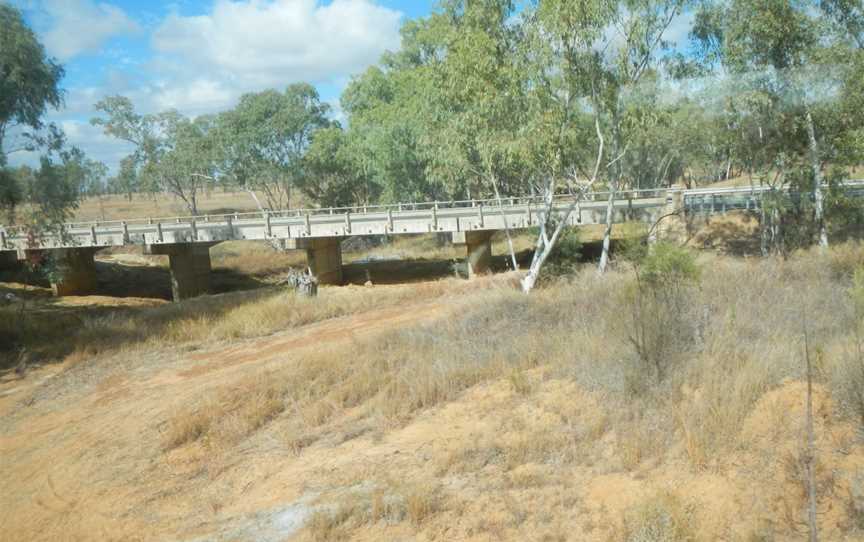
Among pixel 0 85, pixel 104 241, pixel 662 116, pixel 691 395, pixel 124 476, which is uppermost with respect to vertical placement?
pixel 0 85

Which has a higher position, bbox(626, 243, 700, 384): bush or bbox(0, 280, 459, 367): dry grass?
bbox(626, 243, 700, 384): bush

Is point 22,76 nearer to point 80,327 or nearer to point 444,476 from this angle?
point 80,327

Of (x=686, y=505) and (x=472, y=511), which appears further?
(x=472, y=511)

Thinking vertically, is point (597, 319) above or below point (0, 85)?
below

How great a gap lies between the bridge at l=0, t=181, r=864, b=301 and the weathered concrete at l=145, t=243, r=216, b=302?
51 millimetres

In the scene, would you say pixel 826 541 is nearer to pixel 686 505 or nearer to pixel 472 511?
pixel 686 505

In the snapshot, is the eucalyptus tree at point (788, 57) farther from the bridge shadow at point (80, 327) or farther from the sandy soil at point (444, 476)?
the bridge shadow at point (80, 327)

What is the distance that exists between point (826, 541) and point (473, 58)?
15.6 metres

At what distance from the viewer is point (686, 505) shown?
505 cm

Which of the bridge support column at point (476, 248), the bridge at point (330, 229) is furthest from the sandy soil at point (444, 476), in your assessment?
the bridge support column at point (476, 248)

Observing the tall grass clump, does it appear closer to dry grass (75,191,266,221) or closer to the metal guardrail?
the metal guardrail

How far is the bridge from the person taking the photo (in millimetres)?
25766

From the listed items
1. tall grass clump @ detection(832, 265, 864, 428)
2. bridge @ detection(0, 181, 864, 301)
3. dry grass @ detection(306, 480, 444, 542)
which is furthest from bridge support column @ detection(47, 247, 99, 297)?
tall grass clump @ detection(832, 265, 864, 428)

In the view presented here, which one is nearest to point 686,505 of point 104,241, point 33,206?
point 33,206
